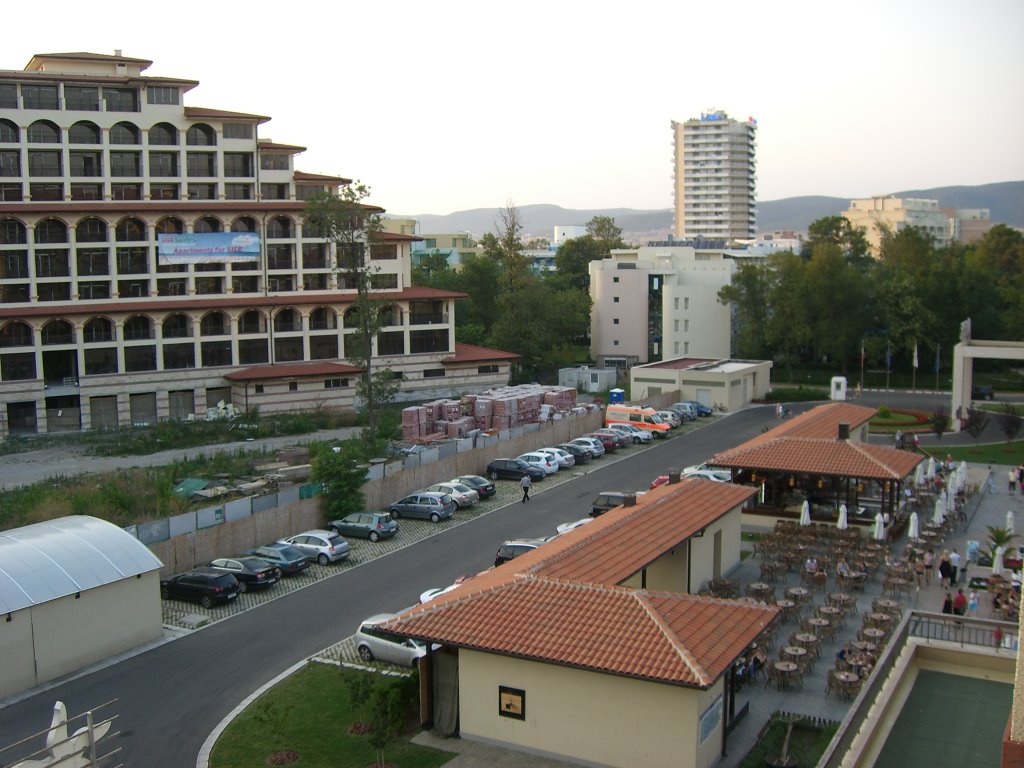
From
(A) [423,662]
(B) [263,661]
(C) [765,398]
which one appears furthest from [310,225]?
(A) [423,662]

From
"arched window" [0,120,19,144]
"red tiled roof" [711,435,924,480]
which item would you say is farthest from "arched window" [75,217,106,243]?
"red tiled roof" [711,435,924,480]

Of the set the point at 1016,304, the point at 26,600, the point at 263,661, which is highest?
the point at 1016,304

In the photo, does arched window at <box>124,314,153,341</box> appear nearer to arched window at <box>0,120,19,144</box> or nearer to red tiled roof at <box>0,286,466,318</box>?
red tiled roof at <box>0,286,466,318</box>

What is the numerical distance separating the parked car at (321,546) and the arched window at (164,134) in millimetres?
35640

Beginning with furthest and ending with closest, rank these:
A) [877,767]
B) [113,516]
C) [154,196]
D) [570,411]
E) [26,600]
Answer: [154,196]
[570,411]
[113,516]
[26,600]
[877,767]

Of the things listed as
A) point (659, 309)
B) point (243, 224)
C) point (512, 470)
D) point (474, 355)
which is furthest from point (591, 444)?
point (659, 309)

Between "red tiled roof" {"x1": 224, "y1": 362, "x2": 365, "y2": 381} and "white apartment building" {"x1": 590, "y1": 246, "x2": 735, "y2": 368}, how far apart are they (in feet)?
80.4

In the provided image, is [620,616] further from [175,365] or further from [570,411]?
[175,365]

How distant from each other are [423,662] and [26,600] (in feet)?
28.9

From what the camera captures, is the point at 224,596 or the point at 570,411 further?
the point at 570,411

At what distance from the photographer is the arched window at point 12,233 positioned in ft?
177

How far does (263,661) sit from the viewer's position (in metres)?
22.8

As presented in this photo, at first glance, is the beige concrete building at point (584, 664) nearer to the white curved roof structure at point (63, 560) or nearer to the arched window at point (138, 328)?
the white curved roof structure at point (63, 560)

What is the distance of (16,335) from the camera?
178 feet
